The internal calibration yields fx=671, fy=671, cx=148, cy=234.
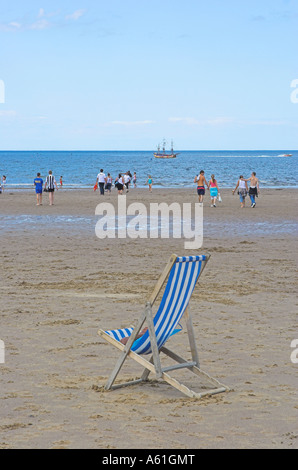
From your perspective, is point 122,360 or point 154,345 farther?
point 122,360

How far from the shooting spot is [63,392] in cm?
561

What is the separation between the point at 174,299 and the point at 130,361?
1.49 m

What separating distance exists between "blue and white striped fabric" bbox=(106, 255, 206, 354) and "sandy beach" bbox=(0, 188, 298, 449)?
46cm

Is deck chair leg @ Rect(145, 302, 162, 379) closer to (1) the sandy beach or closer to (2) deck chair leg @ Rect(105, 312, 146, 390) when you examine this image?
(2) deck chair leg @ Rect(105, 312, 146, 390)

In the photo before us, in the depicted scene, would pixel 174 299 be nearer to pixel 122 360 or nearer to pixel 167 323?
pixel 167 323

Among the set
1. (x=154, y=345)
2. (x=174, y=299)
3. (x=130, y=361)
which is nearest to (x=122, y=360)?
(x=154, y=345)

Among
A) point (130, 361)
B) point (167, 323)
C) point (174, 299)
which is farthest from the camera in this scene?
point (130, 361)

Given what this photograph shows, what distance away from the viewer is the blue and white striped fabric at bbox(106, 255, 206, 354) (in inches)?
211

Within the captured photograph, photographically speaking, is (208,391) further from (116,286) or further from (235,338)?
(116,286)

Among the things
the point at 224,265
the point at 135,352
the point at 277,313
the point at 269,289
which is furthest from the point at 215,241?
the point at 135,352

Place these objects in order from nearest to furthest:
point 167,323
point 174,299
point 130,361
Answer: point 174,299, point 167,323, point 130,361

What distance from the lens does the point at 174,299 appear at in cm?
545

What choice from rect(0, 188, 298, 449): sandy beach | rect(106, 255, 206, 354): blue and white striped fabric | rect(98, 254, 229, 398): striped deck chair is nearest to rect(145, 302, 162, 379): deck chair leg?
rect(98, 254, 229, 398): striped deck chair

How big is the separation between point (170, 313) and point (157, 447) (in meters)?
1.30
